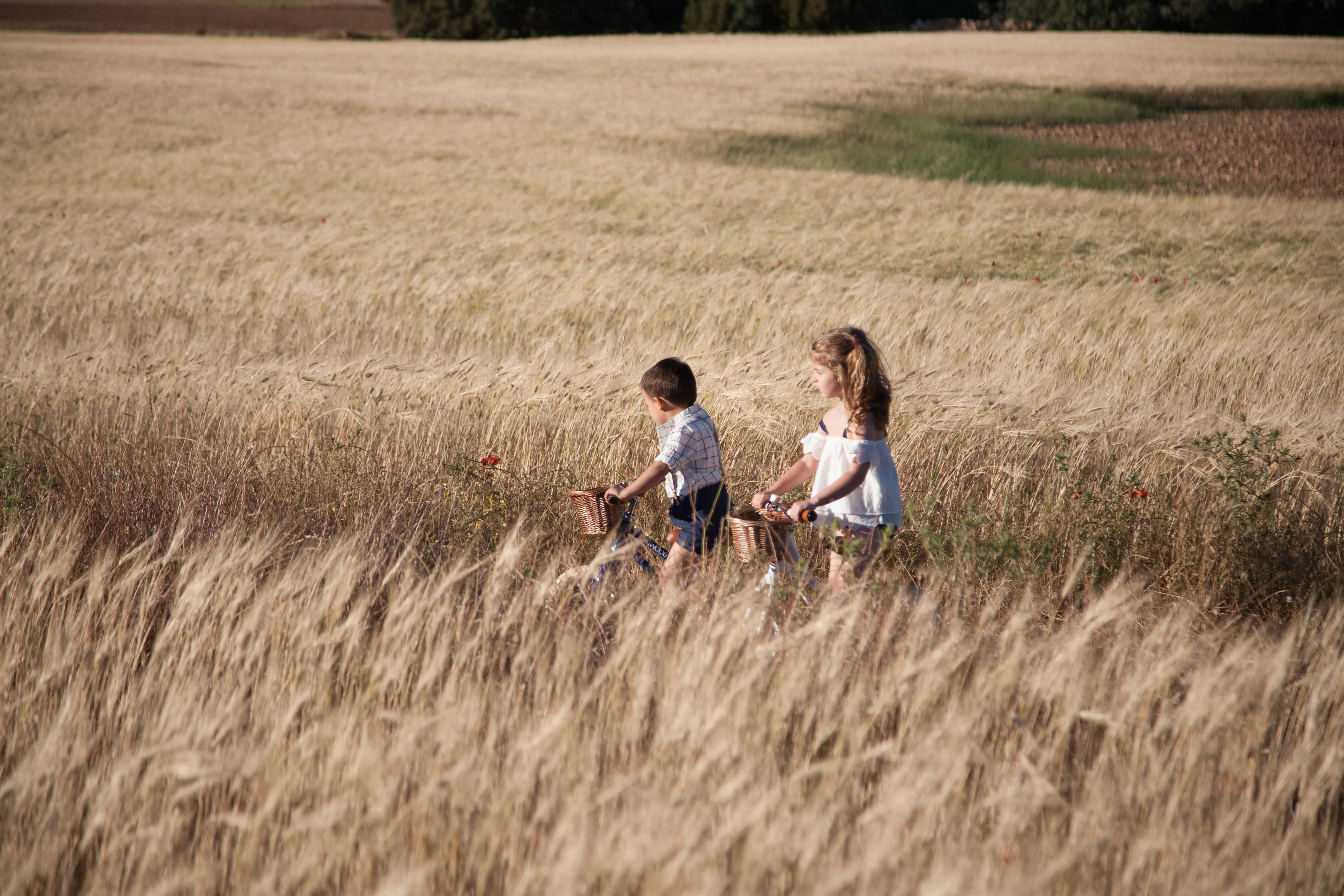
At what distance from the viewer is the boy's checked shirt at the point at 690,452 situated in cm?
316

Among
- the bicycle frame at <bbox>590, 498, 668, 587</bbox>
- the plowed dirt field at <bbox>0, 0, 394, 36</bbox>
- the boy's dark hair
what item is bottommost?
the bicycle frame at <bbox>590, 498, 668, 587</bbox>

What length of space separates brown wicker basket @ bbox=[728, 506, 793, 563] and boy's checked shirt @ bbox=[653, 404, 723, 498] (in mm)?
410

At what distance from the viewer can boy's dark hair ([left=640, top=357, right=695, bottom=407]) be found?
3.19 m

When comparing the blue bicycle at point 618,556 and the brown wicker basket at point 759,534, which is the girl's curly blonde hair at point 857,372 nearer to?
the brown wicker basket at point 759,534

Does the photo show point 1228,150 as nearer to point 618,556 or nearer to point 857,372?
point 857,372

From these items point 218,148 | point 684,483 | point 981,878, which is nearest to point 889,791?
point 981,878

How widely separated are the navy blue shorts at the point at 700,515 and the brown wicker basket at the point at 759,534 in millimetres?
319

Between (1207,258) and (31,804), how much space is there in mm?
11847

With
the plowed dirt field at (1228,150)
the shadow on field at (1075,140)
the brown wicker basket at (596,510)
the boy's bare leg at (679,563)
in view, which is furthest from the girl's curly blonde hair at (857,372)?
the plowed dirt field at (1228,150)

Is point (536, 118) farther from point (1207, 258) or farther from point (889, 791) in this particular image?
point (889, 791)

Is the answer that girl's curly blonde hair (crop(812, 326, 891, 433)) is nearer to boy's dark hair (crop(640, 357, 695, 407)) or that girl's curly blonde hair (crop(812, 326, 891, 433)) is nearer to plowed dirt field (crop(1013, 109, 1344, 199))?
boy's dark hair (crop(640, 357, 695, 407))

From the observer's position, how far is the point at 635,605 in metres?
2.63

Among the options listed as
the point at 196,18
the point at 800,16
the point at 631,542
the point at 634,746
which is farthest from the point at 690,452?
the point at 196,18

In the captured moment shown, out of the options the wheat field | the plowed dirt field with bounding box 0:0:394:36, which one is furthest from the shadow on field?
the plowed dirt field with bounding box 0:0:394:36
